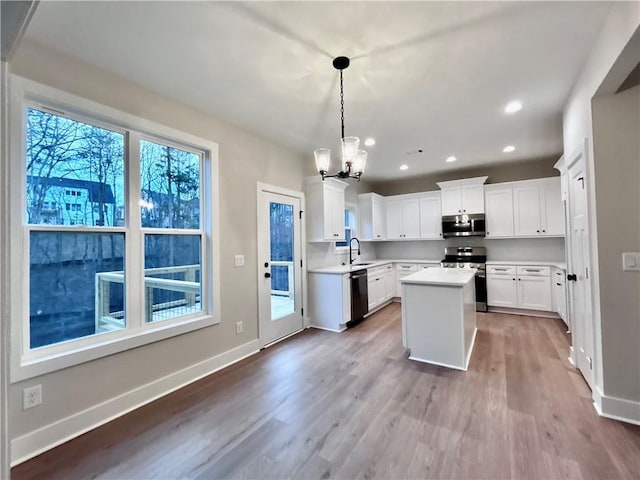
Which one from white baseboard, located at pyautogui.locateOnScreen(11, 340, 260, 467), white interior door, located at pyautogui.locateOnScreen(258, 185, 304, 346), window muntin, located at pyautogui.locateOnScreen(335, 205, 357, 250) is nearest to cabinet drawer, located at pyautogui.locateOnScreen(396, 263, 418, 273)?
window muntin, located at pyautogui.locateOnScreen(335, 205, 357, 250)

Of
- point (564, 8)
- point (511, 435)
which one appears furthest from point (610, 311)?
point (564, 8)

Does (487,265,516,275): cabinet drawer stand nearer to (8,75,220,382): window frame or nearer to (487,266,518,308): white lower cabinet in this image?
(487,266,518,308): white lower cabinet

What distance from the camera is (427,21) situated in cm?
179

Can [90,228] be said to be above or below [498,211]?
below

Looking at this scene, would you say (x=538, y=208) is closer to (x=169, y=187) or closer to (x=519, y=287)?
(x=519, y=287)

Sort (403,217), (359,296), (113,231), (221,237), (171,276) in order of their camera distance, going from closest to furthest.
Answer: (113,231), (171,276), (221,237), (359,296), (403,217)

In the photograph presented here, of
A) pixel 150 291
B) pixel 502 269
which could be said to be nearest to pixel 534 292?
pixel 502 269

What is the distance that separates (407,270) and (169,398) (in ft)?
15.5

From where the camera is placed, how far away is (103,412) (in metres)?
2.14

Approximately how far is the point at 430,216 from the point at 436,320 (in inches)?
132

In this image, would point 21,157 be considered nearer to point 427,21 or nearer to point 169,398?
point 169,398

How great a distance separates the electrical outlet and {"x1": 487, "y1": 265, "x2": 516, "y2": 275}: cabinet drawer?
5.79 meters

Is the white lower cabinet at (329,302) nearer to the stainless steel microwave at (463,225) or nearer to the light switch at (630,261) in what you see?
the stainless steel microwave at (463,225)

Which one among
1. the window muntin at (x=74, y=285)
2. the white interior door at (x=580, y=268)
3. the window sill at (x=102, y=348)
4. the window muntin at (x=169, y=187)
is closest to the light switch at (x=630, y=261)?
the white interior door at (x=580, y=268)
